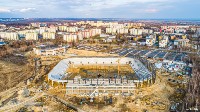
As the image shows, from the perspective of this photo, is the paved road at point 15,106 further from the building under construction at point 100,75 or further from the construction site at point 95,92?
the building under construction at point 100,75

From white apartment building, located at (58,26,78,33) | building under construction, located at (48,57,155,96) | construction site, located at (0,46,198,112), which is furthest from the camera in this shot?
white apartment building, located at (58,26,78,33)

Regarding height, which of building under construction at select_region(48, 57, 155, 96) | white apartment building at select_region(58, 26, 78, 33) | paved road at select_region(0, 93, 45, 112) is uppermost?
white apartment building at select_region(58, 26, 78, 33)

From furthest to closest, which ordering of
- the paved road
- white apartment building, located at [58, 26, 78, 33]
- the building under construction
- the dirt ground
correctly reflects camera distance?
1. white apartment building, located at [58, 26, 78, 33]
2. the building under construction
3. the dirt ground
4. the paved road

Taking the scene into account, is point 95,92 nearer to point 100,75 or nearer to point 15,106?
point 100,75

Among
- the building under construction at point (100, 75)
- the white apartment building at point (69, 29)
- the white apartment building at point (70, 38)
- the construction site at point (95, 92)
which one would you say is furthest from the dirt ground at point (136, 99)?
the white apartment building at point (69, 29)

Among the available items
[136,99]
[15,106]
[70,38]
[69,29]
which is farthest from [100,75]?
[69,29]

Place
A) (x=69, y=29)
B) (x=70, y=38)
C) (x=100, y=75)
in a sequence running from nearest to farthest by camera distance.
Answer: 1. (x=100, y=75)
2. (x=70, y=38)
3. (x=69, y=29)

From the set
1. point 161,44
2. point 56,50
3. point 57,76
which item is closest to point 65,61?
point 57,76

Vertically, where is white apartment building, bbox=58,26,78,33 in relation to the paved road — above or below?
above

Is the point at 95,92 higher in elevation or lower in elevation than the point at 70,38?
lower

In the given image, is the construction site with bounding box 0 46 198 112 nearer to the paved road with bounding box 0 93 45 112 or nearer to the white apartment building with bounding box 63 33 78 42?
the paved road with bounding box 0 93 45 112

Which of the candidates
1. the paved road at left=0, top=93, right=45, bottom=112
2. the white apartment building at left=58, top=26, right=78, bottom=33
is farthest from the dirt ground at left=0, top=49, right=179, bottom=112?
the white apartment building at left=58, top=26, right=78, bottom=33
